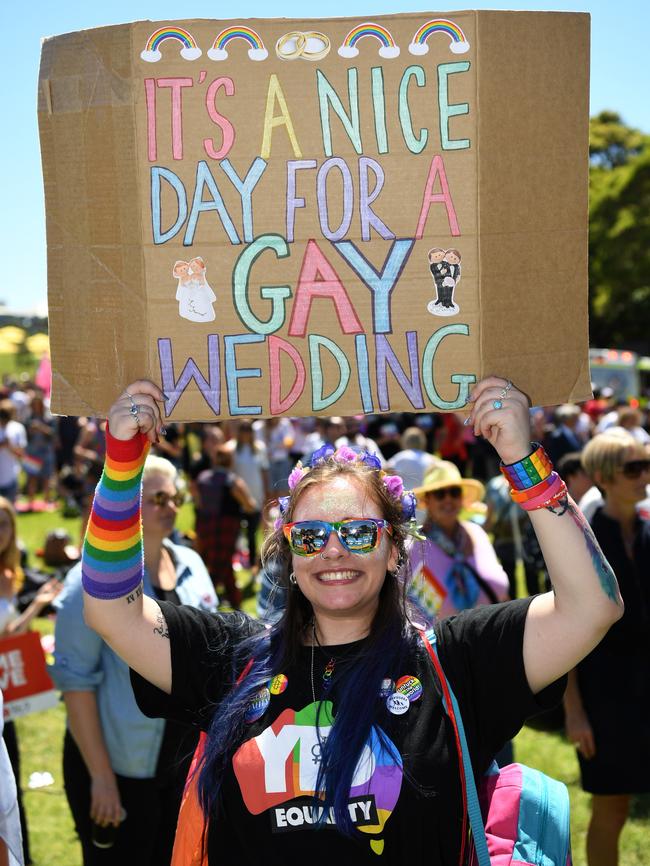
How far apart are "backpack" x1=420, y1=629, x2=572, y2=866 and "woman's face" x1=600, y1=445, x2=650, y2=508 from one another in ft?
6.40

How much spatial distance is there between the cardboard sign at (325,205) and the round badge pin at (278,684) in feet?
2.09

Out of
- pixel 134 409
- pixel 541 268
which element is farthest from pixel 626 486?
pixel 134 409

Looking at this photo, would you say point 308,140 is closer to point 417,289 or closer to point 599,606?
point 417,289

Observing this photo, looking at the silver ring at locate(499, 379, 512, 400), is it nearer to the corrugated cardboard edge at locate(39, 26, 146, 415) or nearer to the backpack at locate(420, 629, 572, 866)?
the backpack at locate(420, 629, 572, 866)

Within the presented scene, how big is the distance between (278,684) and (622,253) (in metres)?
34.9

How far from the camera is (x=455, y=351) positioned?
226 centimetres

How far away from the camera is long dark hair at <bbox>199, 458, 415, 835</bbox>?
2.04m

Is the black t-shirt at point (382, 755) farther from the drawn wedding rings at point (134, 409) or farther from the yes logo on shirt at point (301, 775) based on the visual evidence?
the drawn wedding rings at point (134, 409)

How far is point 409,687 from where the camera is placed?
2.16 metres

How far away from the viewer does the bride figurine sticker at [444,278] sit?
7.38ft

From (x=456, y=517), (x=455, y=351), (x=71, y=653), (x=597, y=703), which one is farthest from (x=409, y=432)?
(x=455, y=351)

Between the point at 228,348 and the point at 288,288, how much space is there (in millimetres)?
205

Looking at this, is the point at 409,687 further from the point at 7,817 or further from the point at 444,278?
the point at 7,817

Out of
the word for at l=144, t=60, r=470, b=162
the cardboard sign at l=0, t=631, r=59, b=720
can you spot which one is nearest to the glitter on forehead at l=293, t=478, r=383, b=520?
the word for at l=144, t=60, r=470, b=162
